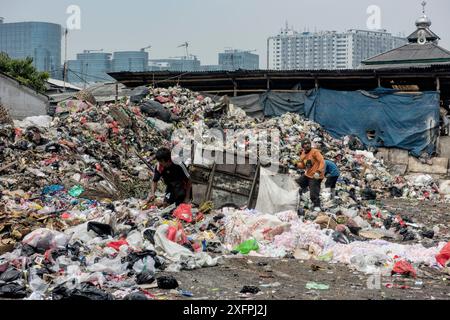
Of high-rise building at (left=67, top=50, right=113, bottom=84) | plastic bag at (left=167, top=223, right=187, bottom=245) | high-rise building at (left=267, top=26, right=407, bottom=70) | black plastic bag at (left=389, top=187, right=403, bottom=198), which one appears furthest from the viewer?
high-rise building at (left=267, top=26, right=407, bottom=70)

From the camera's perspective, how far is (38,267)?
6.79 metres

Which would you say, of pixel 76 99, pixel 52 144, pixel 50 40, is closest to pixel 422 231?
pixel 52 144

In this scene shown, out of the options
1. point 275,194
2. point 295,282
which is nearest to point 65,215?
point 275,194

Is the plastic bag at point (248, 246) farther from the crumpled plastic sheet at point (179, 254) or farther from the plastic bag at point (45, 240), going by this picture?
the plastic bag at point (45, 240)

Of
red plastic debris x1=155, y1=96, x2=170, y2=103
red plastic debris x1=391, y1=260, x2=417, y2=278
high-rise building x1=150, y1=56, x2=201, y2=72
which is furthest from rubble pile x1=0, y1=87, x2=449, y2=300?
high-rise building x1=150, y1=56, x2=201, y2=72

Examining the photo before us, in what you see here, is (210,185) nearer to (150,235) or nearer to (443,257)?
(150,235)

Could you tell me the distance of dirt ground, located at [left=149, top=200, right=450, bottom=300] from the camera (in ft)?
20.6

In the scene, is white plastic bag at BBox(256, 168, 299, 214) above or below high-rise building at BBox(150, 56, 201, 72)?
below

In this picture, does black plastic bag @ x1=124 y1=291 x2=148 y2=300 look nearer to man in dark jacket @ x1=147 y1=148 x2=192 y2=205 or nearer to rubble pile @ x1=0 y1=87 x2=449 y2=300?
rubble pile @ x1=0 y1=87 x2=449 y2=300

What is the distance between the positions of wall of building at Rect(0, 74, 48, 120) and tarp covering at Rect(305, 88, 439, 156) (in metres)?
9.60

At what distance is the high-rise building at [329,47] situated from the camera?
87.8 metres

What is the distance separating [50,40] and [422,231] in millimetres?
130064

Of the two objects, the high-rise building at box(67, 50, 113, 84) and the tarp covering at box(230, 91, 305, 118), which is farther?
the high-rise building at box(67, 50, 113, 84)

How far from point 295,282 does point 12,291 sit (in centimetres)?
283
